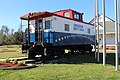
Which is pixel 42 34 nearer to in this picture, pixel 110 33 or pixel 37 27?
pixel 37 27

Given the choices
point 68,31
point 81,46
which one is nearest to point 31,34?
point 68,31

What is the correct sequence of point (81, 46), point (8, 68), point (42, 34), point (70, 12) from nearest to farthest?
1. point (8, 68)
2. point (42, 34)
3. point (70, 12)
4. point (81, 46)

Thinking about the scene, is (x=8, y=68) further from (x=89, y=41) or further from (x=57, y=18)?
(x=89, y=41)

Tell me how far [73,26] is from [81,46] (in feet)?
14.7

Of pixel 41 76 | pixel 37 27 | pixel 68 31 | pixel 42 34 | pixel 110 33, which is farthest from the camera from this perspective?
pixel 110 33

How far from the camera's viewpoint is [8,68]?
11.5 meters

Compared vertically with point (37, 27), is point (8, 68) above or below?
below

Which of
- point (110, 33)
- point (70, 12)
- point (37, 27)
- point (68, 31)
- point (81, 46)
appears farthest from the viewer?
point (110, 33)

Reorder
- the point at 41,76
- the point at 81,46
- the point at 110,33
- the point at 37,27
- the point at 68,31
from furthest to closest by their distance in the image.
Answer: the point at 110,33 → the point at 81,46 → the point at 68,31 → the point at 37,27 → the point at 41,76

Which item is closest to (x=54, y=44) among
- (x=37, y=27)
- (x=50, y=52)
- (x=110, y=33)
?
(x=50, y=52)

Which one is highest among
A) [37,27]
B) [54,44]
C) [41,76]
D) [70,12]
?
[70,12]

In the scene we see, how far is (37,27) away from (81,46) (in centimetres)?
802

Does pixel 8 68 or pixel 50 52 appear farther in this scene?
pixel 50 52

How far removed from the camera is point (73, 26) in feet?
68.2
